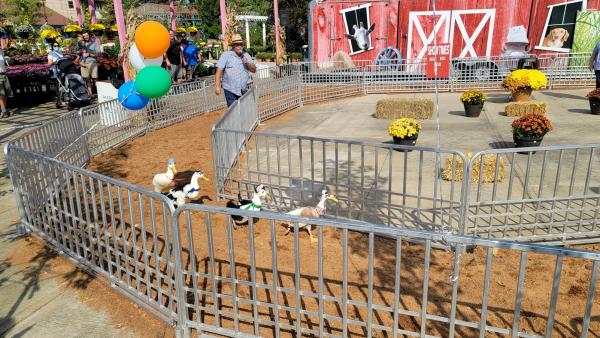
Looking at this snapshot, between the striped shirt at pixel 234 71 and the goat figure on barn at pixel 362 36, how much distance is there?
11388 mm

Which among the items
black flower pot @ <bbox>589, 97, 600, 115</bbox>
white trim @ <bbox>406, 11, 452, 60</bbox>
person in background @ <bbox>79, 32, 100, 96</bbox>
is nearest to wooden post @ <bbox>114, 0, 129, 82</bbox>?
person in background @ <bbox>79, 32, 100, 96</bbox>

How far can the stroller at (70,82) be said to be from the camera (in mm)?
13102

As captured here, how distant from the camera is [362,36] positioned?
1938 cm

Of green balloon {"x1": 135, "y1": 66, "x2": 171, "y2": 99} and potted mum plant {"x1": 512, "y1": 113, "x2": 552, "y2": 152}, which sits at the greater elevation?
green balloon {"x1": 135, "y1": 66, "x2": 171, "y2": 99}

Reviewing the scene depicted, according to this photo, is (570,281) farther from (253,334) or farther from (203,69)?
(203,69)

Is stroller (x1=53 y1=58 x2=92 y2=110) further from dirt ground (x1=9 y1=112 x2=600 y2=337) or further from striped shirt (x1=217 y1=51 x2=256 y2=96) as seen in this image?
dirt ground (x1=9 y1=112 x2=600 y2=337)

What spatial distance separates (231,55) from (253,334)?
6.42m

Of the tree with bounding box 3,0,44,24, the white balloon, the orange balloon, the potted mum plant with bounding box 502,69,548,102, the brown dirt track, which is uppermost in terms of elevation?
the tree with bounding box 3,0,44,24

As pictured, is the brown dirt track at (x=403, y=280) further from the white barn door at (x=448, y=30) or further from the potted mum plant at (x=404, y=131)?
the white barn door at (x=448, y=30)

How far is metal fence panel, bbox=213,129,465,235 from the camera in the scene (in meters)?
5.18

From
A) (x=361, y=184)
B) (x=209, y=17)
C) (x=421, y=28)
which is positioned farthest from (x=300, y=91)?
(x=209, y=17)

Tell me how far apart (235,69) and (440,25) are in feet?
40.8

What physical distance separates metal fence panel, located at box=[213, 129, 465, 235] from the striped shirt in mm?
1445

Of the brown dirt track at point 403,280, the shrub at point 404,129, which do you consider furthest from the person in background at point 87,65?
the brown dirt track at point 403,280
